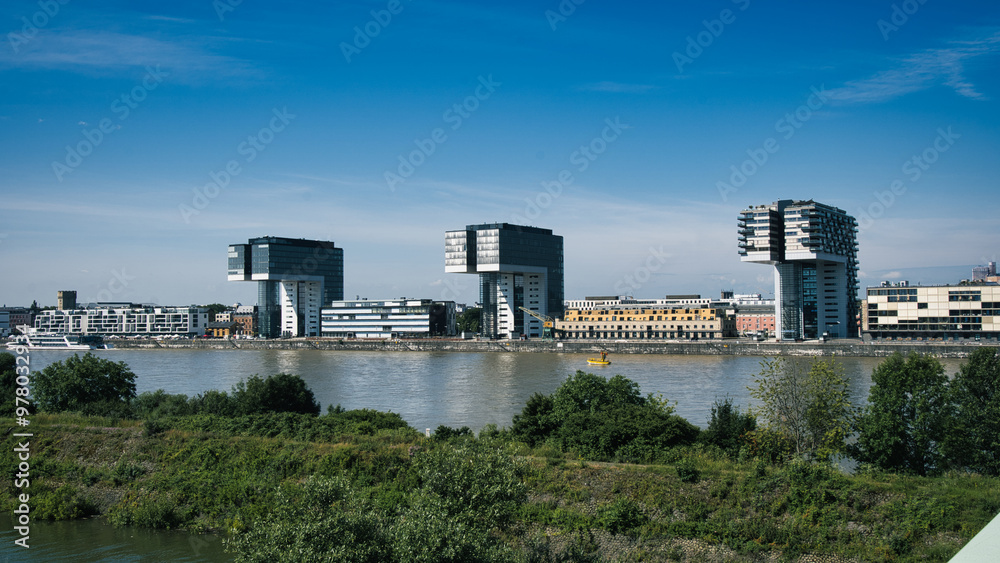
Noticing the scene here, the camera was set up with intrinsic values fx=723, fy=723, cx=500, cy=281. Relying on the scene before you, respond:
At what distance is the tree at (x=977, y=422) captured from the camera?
11602 mm

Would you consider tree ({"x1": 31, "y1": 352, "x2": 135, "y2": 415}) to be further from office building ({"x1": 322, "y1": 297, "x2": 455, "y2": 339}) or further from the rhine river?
office building ({"x1": 322, "y1": 297, "x2": 455, "y2": 339})

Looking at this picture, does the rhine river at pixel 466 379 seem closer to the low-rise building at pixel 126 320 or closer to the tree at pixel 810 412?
the tree at pixel 810 412

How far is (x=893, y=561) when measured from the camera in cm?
884

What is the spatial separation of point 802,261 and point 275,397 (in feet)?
172

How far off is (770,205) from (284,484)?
185 feet

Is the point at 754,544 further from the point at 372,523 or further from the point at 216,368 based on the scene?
the point at 216,368

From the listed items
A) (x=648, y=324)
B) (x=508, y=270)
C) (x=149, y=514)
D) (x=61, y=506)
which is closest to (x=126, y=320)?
(x=508, y=270)

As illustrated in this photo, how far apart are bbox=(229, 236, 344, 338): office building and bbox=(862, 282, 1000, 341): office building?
55.0 metres

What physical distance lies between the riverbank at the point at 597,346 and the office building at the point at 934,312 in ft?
10.3

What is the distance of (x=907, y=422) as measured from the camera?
12195 mm

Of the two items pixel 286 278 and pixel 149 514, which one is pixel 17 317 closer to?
pixel 286 278

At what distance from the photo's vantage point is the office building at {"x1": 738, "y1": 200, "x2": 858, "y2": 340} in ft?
192

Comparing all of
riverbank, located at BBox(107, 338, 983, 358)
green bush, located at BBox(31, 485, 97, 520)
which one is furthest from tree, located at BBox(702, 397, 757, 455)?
riverbank, located at BBox(107, 338, 983, 358)

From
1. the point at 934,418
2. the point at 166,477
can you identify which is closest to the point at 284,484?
the point at 166,477
